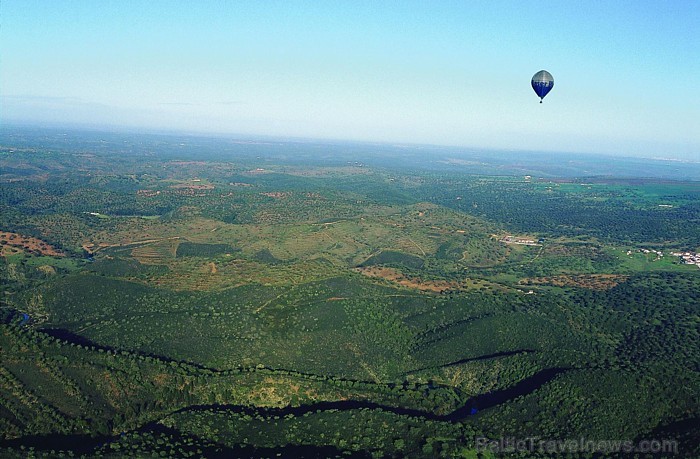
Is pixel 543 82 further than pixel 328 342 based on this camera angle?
Yes

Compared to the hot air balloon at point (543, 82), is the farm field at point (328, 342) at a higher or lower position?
lower

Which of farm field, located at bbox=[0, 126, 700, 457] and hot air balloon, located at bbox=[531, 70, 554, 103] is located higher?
hot air balloon, located at bbox=[531, 70, 554, 103]

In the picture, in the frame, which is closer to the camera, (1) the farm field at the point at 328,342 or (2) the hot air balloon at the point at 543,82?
(1) the farm field at the point at 328,342

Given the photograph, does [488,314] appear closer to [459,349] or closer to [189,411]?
[459,349]

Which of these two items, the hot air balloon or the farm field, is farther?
the hot air balloon

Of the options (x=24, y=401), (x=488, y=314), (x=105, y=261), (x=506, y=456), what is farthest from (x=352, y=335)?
(x=105, y=261)
